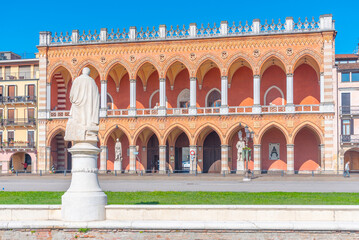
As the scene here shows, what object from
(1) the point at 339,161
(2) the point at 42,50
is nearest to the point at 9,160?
(2) the point at 42,50

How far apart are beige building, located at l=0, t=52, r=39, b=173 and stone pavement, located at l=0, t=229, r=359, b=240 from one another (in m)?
36.9

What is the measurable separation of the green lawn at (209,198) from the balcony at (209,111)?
20.9m

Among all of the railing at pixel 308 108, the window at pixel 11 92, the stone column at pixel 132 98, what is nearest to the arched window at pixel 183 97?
the stone column at pixel 132 98

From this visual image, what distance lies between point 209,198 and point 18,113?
1321 inches

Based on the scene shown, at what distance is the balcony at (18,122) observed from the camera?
46638mm

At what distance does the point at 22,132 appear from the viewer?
4716 centimetres

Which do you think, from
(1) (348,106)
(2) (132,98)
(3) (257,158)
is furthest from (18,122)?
(1) (348,106)

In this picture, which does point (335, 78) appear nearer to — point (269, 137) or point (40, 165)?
point (269, 137)

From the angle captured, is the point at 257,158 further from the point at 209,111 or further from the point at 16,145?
the point at 16,145

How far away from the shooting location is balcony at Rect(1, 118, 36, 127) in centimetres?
4664

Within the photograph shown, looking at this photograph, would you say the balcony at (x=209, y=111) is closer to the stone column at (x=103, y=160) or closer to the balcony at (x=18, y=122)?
the balcony at (x=18, y=122)

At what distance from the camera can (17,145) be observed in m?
47.0

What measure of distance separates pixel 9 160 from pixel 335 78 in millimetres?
30595

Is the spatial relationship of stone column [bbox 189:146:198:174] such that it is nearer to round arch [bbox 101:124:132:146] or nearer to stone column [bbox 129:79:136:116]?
round arch [bbox 101:124:132:146]
